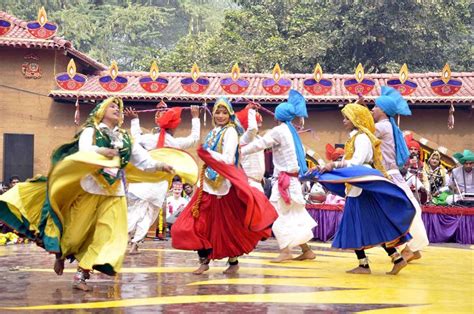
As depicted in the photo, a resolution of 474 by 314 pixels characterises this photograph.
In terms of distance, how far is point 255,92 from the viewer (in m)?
22.7

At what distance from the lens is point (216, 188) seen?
32.4 ft

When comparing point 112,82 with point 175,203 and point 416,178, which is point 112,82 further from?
point 416,178

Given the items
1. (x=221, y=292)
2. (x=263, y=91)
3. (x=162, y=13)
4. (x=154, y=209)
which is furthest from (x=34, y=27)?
(x=162, y=13)

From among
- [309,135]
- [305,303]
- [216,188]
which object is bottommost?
[305,303]

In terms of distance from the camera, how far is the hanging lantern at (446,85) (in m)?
22.0

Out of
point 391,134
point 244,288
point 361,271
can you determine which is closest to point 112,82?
point 391,134

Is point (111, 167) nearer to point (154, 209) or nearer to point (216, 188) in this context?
point (216, 188)

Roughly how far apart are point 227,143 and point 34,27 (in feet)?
45.7

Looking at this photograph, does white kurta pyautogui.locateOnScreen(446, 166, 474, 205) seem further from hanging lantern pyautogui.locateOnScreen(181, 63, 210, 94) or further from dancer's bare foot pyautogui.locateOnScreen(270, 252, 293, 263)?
hanging lantern pyautogui.locateOnScreen(181, 63, 210, 94)

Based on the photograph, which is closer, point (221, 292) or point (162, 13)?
point (221, 292)

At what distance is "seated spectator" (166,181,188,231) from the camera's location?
650 inches

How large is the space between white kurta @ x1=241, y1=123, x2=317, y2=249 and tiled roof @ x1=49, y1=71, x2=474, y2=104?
10.1m

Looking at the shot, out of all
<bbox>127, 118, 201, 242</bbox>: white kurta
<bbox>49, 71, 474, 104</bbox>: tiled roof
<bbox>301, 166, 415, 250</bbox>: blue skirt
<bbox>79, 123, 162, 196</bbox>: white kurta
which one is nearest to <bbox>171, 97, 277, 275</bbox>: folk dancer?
<bbox>301, 166, 415, 250</bbox>: blue skirt

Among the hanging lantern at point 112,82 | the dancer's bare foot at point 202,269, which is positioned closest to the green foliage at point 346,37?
the hanging lantern at point 112,82
